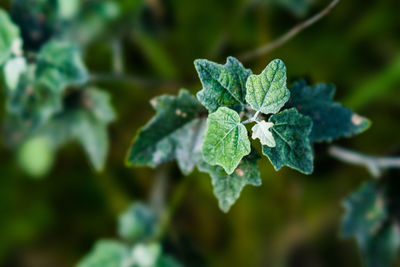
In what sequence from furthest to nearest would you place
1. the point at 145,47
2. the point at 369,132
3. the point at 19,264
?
the point at 19,264, the point at 369,132, the point at 145,47

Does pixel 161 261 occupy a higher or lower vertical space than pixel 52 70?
lower

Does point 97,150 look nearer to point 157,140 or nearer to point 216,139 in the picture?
point 157,140

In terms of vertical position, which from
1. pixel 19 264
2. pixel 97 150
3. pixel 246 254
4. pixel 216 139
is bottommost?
pixel 216 139

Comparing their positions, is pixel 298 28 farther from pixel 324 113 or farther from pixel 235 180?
pixel 235 180

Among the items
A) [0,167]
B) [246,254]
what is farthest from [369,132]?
[0,167]

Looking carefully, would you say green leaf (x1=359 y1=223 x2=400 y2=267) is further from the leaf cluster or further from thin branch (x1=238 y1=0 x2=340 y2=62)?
thin branch (x1=238 y1=0 x2=340 y2=62)

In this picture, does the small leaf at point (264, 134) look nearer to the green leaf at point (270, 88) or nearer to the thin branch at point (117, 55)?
the green leaf at point (270, 88)

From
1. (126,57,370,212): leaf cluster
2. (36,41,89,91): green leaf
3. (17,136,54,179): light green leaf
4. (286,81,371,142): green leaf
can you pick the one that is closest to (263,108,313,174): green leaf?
(126,57,370,212): leaf cluster
